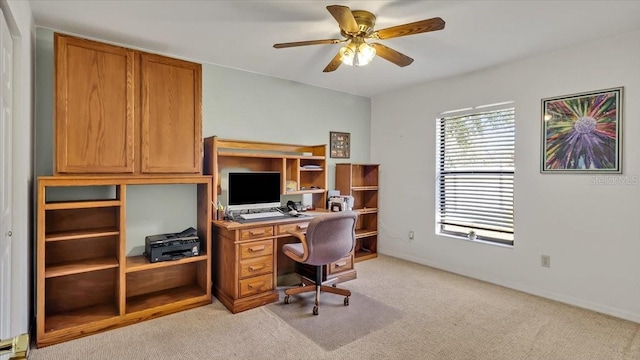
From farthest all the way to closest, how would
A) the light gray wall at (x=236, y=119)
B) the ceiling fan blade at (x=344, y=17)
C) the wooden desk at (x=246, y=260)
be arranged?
1. the wooden desk at (x=246, y=260)
2. the light gray wall at (x=236, y=119)
3. the ceiling fan blade at (x=344, y=17)

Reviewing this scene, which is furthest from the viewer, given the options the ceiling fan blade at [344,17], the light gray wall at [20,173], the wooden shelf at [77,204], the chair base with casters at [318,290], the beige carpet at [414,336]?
the chair base with casters at [318,290]

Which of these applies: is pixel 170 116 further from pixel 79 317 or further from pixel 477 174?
pixel 477 174

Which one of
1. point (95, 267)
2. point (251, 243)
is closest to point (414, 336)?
point (251, 243)

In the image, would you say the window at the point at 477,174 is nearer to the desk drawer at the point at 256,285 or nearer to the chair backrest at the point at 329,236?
the chair backrest at the point at 329,236

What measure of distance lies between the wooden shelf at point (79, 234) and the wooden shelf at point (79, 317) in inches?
25.3

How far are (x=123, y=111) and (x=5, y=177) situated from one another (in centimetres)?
97

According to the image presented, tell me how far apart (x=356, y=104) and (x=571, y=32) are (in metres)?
2.71

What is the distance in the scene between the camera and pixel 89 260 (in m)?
2.72

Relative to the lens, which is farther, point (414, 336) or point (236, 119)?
point (236, 119)

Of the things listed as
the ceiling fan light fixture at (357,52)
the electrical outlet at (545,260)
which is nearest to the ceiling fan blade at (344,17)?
the ceiling fan light fixture at (357,52)

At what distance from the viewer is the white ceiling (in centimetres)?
231

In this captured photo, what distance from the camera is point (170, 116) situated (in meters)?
2.86

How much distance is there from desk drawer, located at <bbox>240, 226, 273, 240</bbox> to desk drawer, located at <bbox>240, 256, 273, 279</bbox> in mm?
213

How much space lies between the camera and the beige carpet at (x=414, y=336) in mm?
2242
